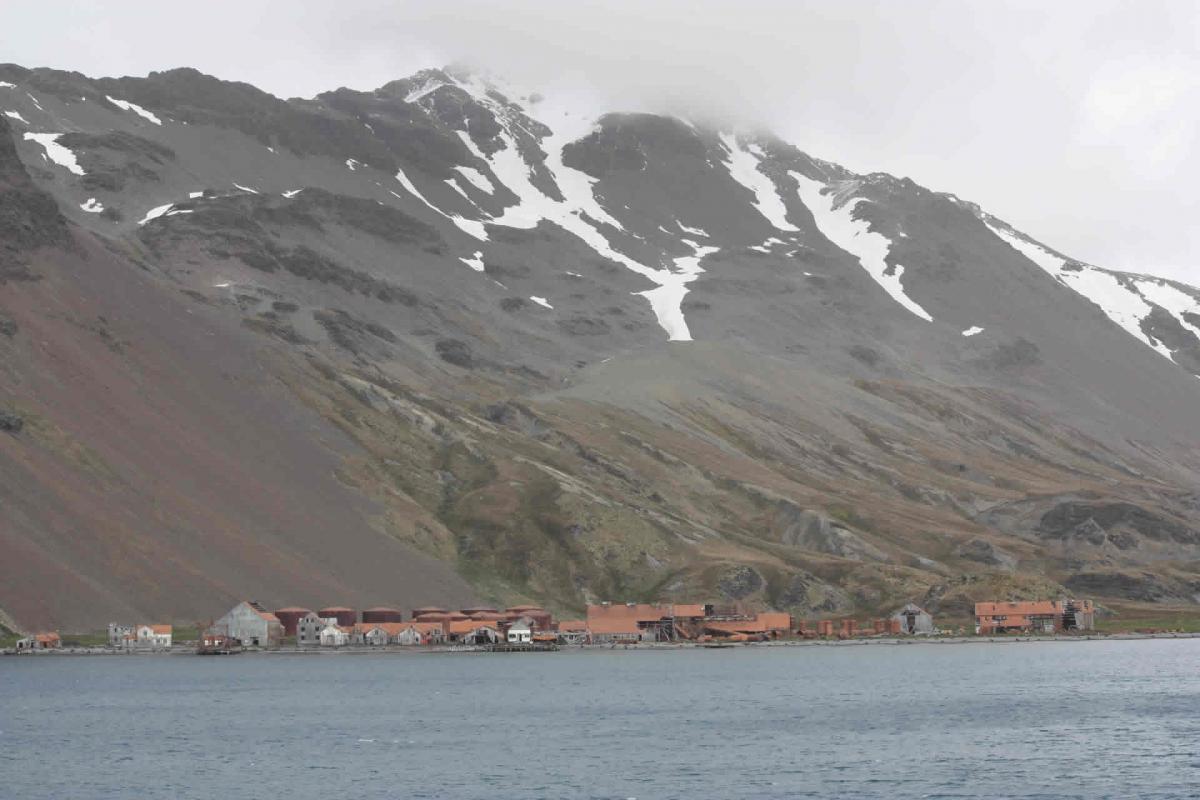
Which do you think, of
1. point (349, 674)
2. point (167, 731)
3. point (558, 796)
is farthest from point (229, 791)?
point (349, 674)

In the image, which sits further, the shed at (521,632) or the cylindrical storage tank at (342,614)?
the shed at (521,632)

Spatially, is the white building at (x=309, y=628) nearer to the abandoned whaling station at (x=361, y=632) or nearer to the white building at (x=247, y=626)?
the abandoned whaling station at (x=361, y=632)

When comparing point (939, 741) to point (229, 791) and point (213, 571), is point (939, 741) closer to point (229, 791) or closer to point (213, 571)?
point (229, 791)

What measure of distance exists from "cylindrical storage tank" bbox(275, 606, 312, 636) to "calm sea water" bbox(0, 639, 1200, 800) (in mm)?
15704

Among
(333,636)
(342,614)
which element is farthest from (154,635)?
(342,614)

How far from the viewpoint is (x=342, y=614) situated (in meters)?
186

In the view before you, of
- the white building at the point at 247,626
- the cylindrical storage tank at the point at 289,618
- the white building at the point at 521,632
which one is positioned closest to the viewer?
the white building at the point at 247,626

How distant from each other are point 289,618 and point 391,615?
12639 mm

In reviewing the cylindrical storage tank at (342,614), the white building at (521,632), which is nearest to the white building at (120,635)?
the cylindrical storage tank at (342,614)

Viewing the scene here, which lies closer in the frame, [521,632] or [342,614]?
[342,614]

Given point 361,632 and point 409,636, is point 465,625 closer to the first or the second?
point 409,636

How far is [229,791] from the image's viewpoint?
78.7 meters

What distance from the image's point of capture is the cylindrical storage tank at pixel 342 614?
185 meters

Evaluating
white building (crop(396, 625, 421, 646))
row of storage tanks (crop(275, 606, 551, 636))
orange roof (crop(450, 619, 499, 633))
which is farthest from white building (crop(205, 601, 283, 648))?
orange roof (crop(450, 619, 499, 633))
